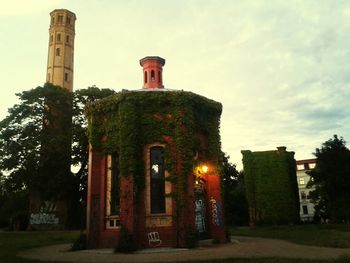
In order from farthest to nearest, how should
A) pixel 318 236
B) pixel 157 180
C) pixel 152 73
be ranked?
pixel 152 73
pixel 318 236
pixel 157 180

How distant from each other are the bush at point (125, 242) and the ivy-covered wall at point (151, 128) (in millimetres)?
2266

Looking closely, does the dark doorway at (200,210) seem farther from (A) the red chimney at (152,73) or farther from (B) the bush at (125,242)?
(A) the red chimney at (152,73)

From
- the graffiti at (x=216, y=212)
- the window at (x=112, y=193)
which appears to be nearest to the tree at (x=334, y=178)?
the graffiti at (x=216, y=212)

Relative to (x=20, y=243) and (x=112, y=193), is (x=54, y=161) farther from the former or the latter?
(x=112, y=193)

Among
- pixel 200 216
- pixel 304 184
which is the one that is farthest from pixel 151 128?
pixel 304 184

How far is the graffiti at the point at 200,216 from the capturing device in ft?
65.7

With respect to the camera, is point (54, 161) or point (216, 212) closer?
point (216, 212)

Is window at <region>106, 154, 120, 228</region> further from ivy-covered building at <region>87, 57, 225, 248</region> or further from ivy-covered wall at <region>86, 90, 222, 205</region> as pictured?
ivy-covered wall at <region>86, 90, 222, 205</region>

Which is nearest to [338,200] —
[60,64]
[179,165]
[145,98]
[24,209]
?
[179,165]

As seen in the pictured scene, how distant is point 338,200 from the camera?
31.1 meters

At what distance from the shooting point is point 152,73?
990 inches

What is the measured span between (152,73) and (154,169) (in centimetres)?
843

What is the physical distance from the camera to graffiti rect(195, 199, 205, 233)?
2003cm

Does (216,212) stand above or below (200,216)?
above
